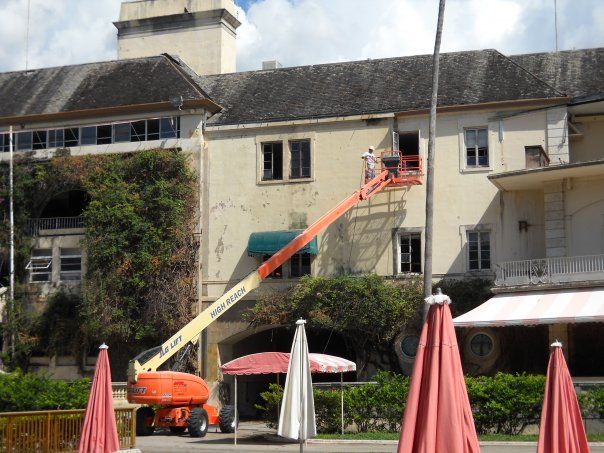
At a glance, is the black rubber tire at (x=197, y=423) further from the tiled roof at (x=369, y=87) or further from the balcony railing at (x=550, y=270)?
the tiled roof at (x=369, y=87)

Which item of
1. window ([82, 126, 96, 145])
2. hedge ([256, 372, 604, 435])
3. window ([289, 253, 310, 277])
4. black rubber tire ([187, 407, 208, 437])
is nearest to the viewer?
hedge ([256, 372, 604, 435])

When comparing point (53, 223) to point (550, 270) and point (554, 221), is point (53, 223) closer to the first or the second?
point (554, 221)

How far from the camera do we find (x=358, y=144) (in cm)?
3753

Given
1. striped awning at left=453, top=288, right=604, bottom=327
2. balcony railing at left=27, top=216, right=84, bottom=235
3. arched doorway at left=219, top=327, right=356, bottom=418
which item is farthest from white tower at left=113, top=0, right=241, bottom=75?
striped awning at left=453, top=288, right=604, bottom=327

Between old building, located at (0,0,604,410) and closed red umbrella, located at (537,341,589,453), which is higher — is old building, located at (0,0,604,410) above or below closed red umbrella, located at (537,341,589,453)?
above

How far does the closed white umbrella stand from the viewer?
1805 cm

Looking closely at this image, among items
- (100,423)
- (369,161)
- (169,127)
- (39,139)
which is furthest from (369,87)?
(100,423)

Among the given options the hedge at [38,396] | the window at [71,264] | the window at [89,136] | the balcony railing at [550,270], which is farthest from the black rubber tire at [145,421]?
the window at [89,136]

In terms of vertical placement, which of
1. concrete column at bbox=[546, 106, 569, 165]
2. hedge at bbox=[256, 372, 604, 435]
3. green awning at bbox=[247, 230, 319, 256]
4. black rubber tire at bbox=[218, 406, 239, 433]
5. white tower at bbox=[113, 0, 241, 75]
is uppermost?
white tower at bbox=[113, 0, 241, 75]

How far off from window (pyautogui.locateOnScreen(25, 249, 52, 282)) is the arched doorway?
813 cm

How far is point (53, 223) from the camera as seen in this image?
41094 mm

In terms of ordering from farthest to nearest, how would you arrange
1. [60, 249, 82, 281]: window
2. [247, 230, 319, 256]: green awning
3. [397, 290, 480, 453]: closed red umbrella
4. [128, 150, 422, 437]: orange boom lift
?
[60, 249, 82, 281]: window, [247, 230, 319, 256]: green awning, [128, 150, 422, 437]: orange boom lift, [397, 290, 480, 453]: closed red umbrella

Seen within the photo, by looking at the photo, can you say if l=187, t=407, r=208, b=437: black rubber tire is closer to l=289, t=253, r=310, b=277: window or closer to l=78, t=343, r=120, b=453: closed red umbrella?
l=78, t=343, r=120, b=453: closed red umbrella

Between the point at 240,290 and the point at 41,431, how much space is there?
41.4 feet
